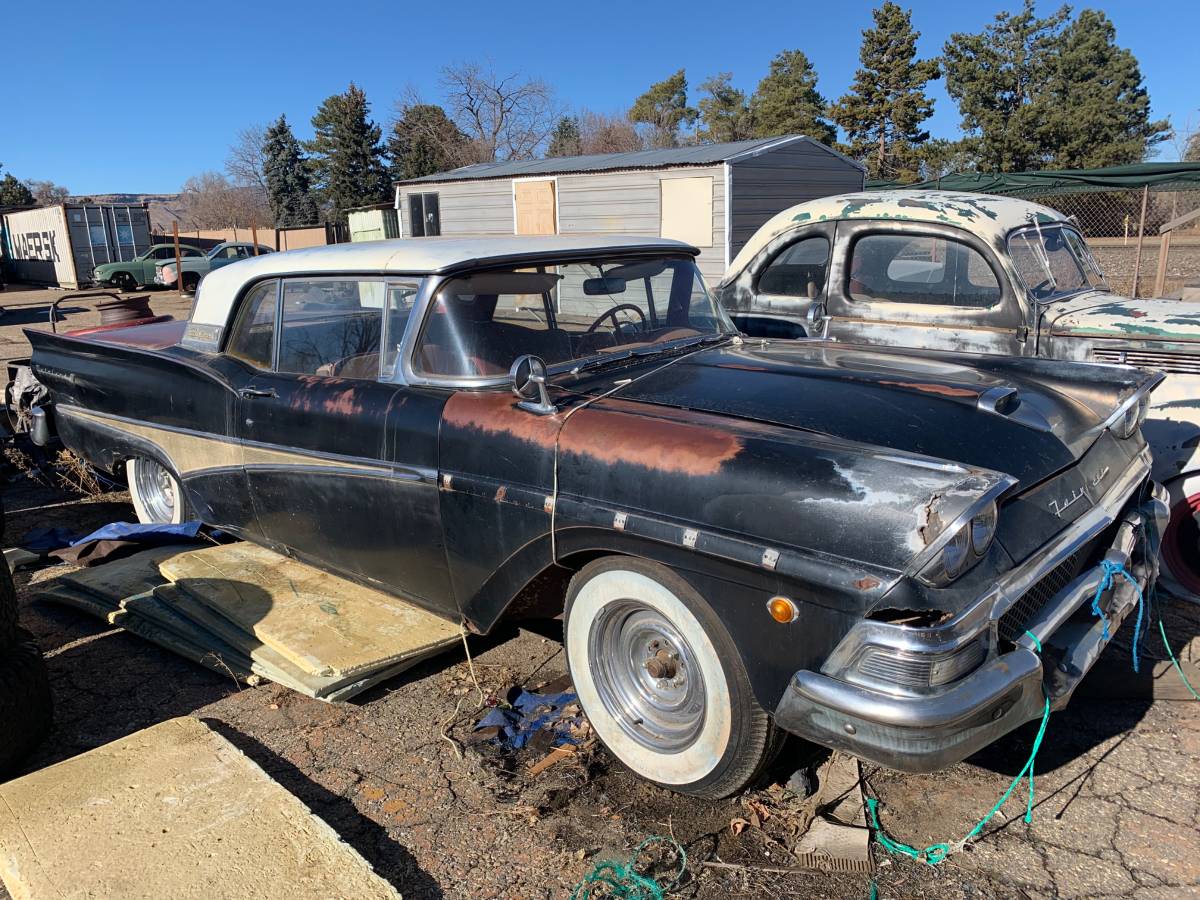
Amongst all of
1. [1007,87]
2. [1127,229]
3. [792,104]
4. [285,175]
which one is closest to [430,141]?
[285,175]

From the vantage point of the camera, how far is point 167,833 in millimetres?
2582

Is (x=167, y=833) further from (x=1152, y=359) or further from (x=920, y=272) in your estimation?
(x=1152, y=359)

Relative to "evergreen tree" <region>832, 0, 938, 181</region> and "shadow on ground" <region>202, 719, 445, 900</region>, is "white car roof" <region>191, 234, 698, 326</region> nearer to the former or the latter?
"shadow on ground" <region>202, 719, 445, 900</region>

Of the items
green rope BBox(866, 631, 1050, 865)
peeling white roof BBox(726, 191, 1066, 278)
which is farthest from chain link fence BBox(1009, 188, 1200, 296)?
green rope BBox(866, 631, 1050, 865)

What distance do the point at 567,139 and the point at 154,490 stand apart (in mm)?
51274

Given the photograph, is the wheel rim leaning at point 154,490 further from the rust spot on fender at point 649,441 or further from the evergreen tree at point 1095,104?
the evergreen tree at point 1095,104

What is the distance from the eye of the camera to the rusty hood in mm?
4609

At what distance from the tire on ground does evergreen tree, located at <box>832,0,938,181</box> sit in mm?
34182

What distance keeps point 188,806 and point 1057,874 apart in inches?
99.9

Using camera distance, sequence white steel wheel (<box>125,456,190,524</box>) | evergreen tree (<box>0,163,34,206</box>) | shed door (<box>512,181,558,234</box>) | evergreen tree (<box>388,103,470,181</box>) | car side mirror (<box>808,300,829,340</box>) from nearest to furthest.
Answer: white steel wheel (<box>125,456,190,524</box>), car side mirror (<box>808,300,829,340</box>), shed door (<box>512,181,558,234</box>), evergreen tree (<box>388,103,470,181</box>), evergreen tree (<box>0,163,34,206</box>)

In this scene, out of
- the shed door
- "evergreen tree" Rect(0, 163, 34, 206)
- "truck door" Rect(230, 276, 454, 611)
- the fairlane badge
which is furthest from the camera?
"evergreen tree" Rect(0, 163, 34, 206)

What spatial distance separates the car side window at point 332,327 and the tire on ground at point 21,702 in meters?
1.52

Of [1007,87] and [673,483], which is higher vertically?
[1007,87]

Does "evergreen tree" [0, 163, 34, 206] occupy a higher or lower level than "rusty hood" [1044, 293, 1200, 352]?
higher
